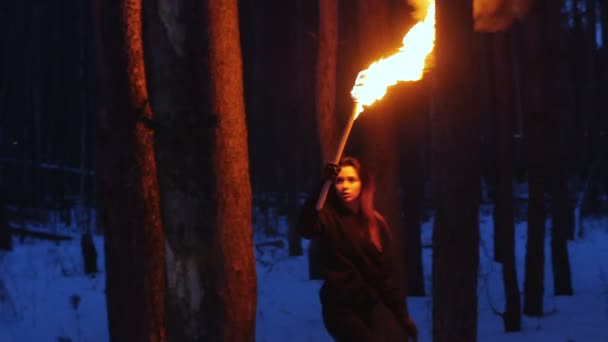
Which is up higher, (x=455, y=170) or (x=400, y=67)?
(x=400, y=67)

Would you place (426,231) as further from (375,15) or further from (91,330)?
(375,15)

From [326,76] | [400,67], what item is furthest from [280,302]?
[400,67]

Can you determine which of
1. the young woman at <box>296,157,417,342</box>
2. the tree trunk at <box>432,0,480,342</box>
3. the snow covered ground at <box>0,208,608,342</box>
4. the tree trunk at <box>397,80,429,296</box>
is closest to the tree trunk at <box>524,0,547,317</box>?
the snow covered ground at <box>0,208,608,342</box>

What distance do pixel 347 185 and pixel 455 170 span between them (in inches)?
34.2

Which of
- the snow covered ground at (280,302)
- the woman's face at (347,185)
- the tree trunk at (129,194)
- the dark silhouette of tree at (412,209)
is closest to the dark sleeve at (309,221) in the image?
the woman's face at (347,185)

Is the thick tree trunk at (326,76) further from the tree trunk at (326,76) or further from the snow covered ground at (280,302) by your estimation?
the snow covered ground at (280,302)

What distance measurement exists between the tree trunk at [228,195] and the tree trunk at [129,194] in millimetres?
900

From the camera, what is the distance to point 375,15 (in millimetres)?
9586

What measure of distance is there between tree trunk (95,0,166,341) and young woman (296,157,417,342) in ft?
5.92

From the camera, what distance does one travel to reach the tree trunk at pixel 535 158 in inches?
474

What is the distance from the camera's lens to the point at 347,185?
5.98m

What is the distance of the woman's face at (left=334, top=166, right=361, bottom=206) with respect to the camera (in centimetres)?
598

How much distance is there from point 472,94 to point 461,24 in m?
0.49

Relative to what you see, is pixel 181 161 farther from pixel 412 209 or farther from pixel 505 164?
pixel 412 209
